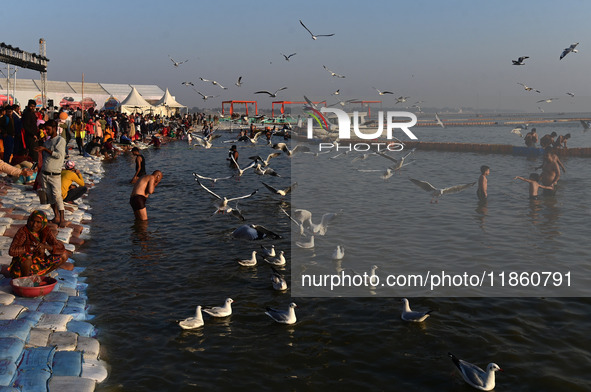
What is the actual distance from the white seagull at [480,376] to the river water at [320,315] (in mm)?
173

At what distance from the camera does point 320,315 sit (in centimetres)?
862

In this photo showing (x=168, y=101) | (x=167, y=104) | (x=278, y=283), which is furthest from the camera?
(x=168, y=101)

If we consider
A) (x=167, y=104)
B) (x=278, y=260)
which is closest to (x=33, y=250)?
(x=278, y=260)

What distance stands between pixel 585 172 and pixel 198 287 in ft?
94.0

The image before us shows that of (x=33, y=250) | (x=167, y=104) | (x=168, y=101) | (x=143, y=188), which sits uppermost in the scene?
(x=168, y=101)

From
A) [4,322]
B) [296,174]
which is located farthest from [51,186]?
[296,174]

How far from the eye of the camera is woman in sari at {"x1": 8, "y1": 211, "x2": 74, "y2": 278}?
794cm

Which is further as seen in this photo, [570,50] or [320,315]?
[570,50]

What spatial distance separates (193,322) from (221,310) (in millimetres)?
572

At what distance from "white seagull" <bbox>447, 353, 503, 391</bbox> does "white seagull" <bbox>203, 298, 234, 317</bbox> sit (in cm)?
383

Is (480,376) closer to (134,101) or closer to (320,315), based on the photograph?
(320,315)

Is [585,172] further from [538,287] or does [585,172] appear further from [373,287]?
[373,287]

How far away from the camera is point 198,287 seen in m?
9.69

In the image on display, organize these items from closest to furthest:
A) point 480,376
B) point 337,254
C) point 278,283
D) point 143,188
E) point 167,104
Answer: point 480,376 < point 278,283 < point 337,254 < point 143,188 < point 167,104
